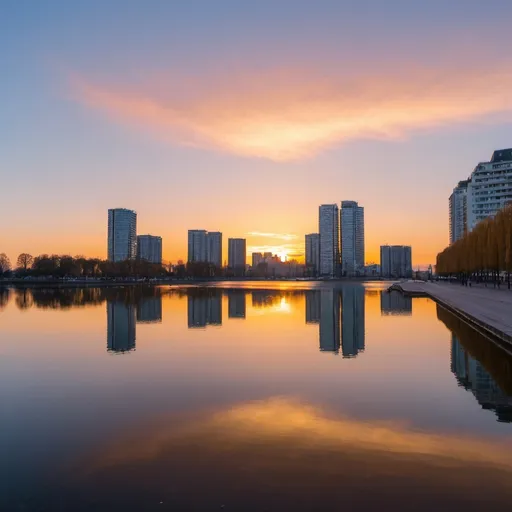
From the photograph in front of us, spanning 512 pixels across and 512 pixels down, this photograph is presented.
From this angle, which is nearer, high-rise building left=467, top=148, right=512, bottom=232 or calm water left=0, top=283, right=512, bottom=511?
calm water left=0, top=283, right=512, bottom=511

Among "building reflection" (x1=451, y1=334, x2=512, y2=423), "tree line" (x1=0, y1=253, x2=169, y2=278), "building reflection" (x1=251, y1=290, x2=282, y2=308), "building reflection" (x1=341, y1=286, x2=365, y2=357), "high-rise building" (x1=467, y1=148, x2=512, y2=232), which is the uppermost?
"high-rise building" (x1=467, y1=148, x2=512, y2=232)

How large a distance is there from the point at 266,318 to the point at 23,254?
170m

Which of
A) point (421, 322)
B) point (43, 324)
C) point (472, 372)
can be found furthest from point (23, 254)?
point (472, 372)

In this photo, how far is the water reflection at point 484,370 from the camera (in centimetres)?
1274

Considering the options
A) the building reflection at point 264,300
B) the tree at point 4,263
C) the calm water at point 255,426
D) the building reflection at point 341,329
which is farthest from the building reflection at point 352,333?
the tree at point 4,263

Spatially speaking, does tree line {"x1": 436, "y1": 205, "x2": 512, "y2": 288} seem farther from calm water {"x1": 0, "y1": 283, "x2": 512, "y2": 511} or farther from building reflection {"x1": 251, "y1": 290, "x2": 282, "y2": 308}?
calm water {"x1": 0, "y1": 283, "x2": 512, "y2": 511}

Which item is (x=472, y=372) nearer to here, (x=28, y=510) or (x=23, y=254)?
(x=28, y=510)

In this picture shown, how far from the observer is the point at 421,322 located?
32250 mm

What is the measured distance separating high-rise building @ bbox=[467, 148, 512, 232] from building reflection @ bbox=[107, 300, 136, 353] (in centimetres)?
11505

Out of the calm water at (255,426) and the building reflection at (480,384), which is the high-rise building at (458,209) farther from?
the calm water at (255,426)

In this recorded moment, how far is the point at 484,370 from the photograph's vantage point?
54.7 feet

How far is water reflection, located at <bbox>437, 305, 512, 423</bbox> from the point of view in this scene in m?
12.7

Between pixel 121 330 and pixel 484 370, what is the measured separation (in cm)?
1988

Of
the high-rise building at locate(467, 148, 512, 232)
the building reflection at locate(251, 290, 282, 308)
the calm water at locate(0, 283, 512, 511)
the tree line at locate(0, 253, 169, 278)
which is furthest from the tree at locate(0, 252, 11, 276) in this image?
the calm water at locate(0, 283, 512, 511)
